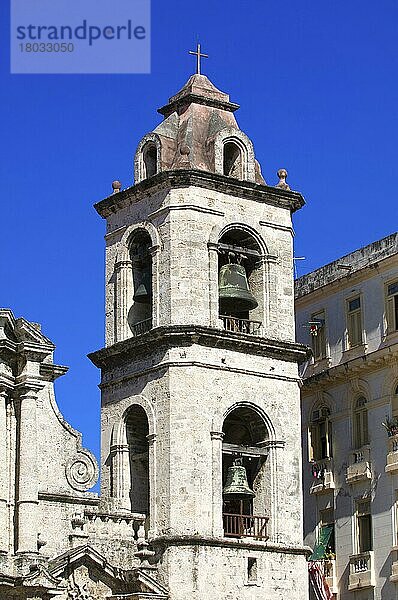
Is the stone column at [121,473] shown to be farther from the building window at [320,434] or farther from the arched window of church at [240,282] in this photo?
the building window at [320,434]

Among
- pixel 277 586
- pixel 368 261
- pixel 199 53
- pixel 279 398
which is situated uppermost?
pixel 199 53

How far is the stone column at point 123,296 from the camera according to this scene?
50.5m

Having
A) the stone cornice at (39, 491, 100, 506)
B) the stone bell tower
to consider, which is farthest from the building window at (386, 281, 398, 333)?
the stone cornice at (39, 491, 100, 506)

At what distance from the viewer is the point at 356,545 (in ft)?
176

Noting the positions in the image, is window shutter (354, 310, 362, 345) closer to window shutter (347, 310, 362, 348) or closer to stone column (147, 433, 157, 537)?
window shutter (347, 310, 362, 348)

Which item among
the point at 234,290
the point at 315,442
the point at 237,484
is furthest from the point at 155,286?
the point at 315,442

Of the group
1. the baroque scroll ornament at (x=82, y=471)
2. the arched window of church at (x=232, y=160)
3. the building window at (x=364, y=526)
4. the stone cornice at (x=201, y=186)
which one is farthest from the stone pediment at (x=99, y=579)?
the arched window of church at (x=232, y=160)

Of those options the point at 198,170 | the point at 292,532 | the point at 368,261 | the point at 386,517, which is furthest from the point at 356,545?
the point at 198,170

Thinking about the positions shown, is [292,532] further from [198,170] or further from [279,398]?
[198,170]

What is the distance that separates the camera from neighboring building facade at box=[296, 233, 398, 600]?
52.6 metres

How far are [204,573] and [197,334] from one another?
6.32 meters

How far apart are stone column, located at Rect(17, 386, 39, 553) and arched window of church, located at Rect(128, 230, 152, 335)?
19.5 ft

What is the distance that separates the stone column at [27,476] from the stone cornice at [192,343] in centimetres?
443

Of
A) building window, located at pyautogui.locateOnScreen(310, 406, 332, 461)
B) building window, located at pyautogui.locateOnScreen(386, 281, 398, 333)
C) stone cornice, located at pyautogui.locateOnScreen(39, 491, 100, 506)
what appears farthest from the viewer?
building window, located at pyautogui.locateOnScreen(310, 406, 332, 461)
